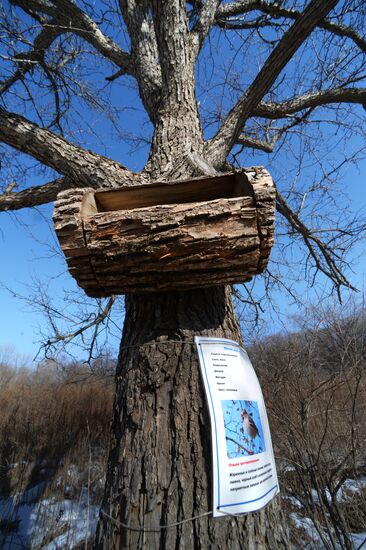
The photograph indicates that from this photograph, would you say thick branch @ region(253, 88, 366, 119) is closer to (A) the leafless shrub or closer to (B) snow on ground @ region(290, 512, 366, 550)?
(A) the leafless shrub

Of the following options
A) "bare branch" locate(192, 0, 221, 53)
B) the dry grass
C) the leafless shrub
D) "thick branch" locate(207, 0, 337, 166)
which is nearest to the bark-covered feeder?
"thick branch" locate(207, 0, 337, 166)

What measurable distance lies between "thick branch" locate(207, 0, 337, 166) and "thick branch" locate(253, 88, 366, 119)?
777 mm

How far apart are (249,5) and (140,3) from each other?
53.7 inches

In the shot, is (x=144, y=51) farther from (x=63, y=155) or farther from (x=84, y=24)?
(x=63, y=155)

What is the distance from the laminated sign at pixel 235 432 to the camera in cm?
89

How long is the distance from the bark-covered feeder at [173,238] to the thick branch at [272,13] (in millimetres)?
2808

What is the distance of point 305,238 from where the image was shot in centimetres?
336

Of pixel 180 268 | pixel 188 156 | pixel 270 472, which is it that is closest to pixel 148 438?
pixel 270 472

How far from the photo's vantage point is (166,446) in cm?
96

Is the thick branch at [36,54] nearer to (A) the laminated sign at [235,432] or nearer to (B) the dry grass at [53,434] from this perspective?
(A) the laminated sign at [235,432]

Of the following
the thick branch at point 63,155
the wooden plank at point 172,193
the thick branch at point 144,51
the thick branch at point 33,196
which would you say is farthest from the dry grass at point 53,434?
the thick branch at point 144,51

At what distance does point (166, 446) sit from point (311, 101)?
2.95 m

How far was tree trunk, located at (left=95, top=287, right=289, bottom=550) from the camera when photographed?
87cm

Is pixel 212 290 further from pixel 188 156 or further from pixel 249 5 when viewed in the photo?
pixel 249 5
